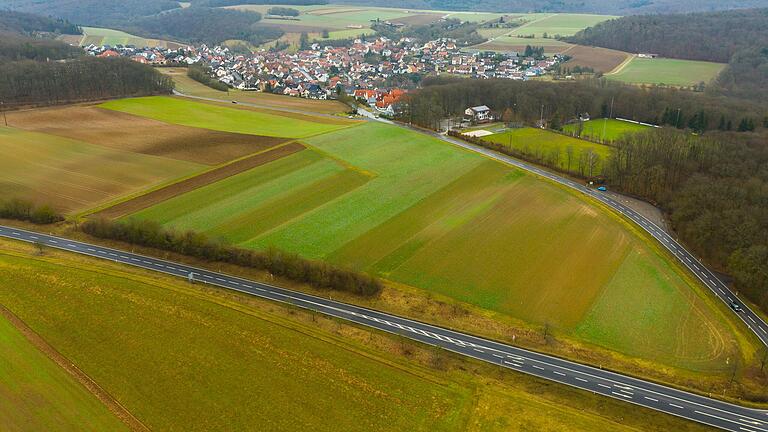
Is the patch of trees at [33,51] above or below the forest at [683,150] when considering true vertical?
above

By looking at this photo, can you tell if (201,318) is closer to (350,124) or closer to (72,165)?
(72,165)

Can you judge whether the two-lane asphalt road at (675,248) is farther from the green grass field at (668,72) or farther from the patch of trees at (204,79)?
the patch of trees at (204,79)

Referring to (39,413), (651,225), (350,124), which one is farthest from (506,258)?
(350,124)

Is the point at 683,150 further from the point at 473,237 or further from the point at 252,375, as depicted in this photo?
the point at 252,375

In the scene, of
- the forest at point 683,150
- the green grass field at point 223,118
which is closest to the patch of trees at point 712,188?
the forest at point 683,150

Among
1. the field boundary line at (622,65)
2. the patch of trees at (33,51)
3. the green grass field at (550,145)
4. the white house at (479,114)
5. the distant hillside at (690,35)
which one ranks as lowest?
the green grass field at (550,145)

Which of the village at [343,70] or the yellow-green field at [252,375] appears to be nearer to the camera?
the yellow-green field at [252,375]

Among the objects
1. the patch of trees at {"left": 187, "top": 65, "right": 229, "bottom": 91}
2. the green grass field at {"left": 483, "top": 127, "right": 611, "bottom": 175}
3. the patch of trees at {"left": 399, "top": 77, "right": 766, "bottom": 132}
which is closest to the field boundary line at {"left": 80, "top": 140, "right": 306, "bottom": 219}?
the green grass field at {"left": 483, "top": 127, "right": 611, "bottom": 175}
